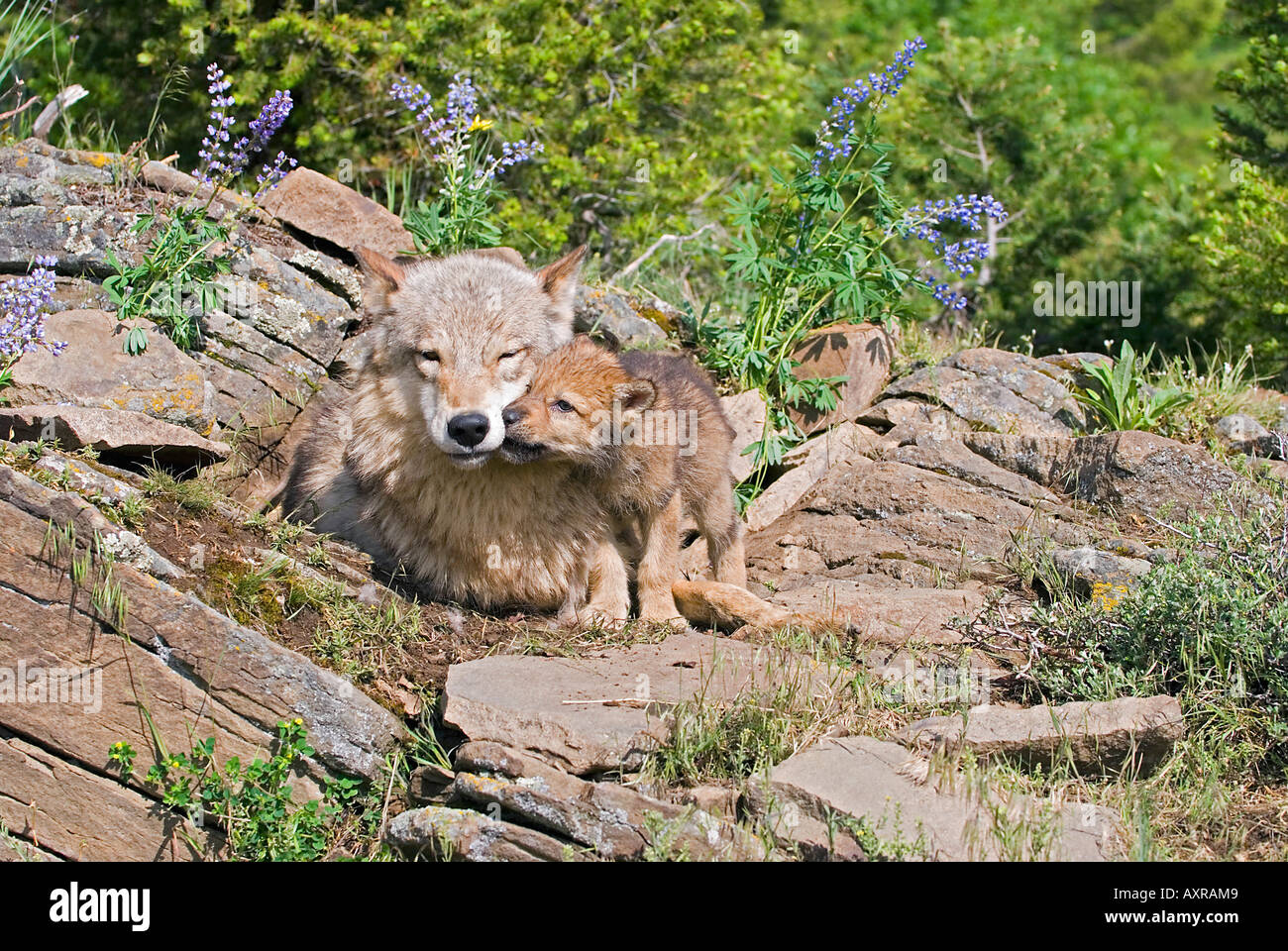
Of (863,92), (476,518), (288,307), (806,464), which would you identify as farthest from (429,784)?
(863,92)

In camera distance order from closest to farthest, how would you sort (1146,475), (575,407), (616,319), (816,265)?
(575,407) → (1146,475) → (816,265) → (616,319)

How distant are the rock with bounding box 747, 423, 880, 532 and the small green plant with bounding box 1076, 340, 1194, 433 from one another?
1.35 m

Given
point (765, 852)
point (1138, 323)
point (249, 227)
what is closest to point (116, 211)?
point (249, 227)

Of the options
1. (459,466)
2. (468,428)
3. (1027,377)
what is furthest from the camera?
(1027,377)

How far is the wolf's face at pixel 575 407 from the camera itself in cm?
533

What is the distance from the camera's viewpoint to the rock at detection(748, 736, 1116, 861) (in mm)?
4156

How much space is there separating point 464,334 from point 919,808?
2.66m

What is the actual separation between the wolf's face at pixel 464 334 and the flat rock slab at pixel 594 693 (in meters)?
0.90

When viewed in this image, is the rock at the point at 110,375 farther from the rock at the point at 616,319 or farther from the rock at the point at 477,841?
the rock at the point at 477,841

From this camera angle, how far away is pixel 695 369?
22.7 feet

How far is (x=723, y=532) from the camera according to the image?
20.9 ft

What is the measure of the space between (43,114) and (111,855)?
5.33 metres

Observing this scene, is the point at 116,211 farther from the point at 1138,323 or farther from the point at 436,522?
the point at 1138,323

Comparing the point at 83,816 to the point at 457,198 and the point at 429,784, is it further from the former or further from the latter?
the point at 457,198
